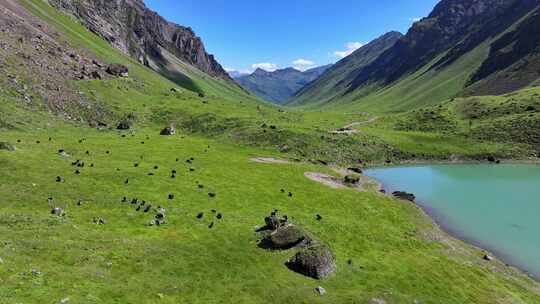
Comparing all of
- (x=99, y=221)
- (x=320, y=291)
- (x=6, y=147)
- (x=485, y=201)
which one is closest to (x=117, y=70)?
(x=6, y=147)

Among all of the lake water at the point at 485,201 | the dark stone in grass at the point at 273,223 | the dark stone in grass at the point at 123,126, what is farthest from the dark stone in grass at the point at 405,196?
the dark stone in grass at the point at 123,126

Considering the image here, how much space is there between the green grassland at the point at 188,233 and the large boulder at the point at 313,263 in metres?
0.76

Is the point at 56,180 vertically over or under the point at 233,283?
over

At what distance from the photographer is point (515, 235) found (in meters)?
49.8

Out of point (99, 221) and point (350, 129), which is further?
point (350, 129)

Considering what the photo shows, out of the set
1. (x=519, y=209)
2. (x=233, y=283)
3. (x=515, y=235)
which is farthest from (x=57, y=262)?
(x=519, y=209)

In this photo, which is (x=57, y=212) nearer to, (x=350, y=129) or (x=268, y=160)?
(x=268, y=160)

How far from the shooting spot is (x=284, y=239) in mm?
35406

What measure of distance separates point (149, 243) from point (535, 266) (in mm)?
38625

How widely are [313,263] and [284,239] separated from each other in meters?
4.39

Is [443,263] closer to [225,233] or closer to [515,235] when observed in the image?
[515,235]

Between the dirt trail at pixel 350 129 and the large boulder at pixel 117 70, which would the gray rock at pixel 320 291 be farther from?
the large boulder at pixel 117 70

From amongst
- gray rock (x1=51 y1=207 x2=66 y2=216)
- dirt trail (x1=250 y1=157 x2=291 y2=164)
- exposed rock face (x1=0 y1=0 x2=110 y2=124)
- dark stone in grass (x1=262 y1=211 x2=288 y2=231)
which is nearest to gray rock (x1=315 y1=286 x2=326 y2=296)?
dark stone in grass (x1=262 y1=211 x2=288 y2=231)

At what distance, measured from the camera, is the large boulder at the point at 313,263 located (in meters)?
31.5
